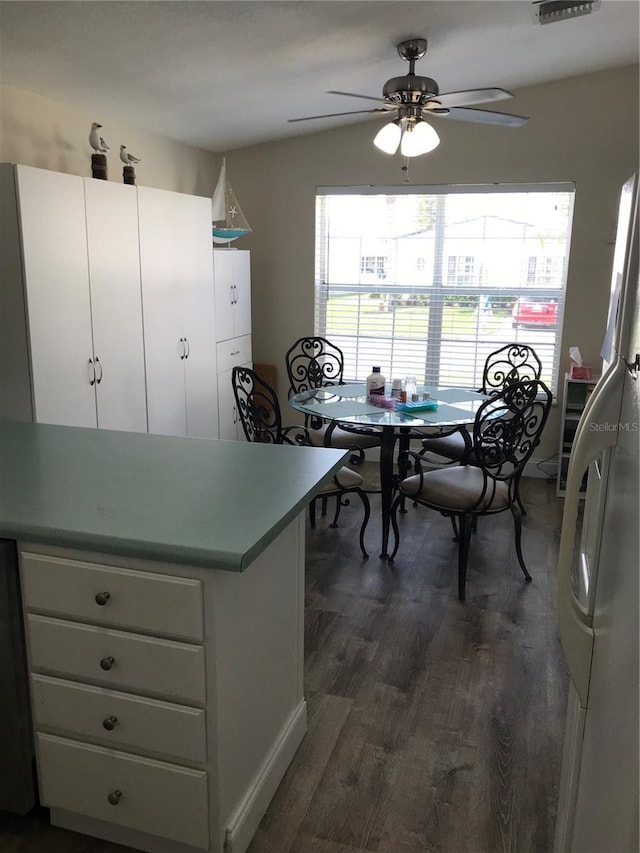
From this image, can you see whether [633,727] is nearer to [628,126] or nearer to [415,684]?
[415,684]

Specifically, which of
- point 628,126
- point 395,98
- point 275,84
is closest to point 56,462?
point 395,98

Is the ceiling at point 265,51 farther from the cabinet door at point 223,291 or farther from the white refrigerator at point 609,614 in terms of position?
the white refrigerator at point 609,614

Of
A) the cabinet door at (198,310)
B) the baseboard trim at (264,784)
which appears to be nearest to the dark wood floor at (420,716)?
the baseboard trim at (264,784)

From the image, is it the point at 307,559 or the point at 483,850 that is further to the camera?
the point at 307,559

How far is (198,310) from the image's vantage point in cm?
448

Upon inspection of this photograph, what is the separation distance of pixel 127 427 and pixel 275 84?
208 centimetres

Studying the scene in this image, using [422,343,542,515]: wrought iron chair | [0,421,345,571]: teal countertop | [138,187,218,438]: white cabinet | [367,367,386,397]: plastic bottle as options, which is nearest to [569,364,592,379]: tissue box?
[422,343,542,515]: wrought iron chair

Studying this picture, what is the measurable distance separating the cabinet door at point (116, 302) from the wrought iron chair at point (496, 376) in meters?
1.72

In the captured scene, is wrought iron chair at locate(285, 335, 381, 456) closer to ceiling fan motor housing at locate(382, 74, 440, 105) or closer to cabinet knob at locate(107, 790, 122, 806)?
ceiling fan motor housing at locate(382, 74, 440, 105)

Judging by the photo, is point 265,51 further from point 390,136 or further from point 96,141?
point 96,141

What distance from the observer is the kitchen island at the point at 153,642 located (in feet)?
5.07

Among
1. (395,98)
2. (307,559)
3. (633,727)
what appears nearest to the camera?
(633,727)

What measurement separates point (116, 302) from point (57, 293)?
430 mm

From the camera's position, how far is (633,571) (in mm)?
769
